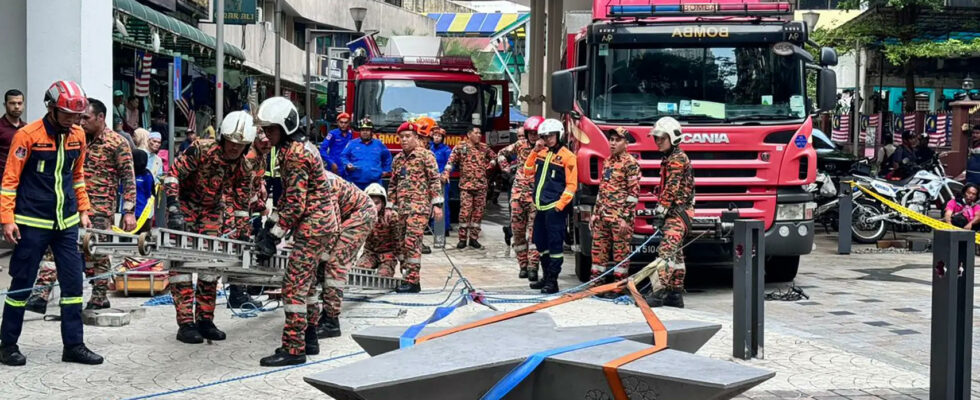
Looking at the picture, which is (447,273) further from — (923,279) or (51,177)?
(51,177)

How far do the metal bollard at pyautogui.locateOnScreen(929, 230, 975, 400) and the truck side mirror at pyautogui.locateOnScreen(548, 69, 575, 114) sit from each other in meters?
6.89

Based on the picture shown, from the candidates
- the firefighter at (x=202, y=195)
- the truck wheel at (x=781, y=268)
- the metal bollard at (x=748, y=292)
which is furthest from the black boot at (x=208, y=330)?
the truck wheel at (x=781, y=268)

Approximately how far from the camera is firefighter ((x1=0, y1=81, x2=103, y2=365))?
7.96m

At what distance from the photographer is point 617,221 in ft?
38.5

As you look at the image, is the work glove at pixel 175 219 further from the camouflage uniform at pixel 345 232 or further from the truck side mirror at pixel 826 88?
the truck side mirror at pixel 826 88

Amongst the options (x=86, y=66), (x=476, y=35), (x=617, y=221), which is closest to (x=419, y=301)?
(x=617, y=221)

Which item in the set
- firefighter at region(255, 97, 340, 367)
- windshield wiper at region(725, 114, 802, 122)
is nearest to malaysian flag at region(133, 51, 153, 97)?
windshield wiper at region(725, 114, 802, 122)

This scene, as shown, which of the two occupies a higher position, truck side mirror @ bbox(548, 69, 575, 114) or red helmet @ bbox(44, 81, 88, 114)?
truck side mirror @ bbox(548, 69, 575, 114)

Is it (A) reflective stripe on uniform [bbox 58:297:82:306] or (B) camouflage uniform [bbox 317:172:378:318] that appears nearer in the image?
(A) reflective stripe on uniform [bbox 58:297:82:306]

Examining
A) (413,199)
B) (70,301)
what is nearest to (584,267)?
(413,199)

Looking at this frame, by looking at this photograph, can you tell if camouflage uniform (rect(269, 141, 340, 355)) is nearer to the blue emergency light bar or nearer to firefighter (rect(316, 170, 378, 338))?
firefighter (rect(316, 170, 378, 338))

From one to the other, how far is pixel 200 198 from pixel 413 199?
11.6 feet

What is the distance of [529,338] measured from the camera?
550 cm

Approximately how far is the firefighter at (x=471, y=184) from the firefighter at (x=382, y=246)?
17.7 feet
